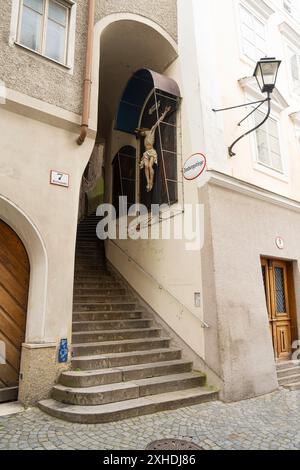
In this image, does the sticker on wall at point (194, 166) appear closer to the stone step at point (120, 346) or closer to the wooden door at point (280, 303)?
the wooden door at point (280, 303)

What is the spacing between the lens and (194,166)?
6457 mm

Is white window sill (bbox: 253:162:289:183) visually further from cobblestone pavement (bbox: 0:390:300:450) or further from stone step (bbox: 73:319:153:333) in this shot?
cobblestone pavement (bbox: 0:390:300:450)

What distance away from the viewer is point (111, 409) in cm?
428

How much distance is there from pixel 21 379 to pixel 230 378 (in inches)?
130

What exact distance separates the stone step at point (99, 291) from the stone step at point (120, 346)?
1.71 metres

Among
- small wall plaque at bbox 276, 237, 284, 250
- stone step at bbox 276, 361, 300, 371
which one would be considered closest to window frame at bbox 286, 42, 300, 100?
small wall plaque at bbox 276, 237, 284, 250

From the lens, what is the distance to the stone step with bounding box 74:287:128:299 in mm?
7358

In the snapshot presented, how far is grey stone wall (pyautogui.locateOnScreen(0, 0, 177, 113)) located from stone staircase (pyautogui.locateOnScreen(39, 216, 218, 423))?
402cm

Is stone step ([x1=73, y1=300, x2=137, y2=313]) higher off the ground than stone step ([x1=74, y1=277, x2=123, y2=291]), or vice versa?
stone step ([x1=74, y1=277, x2=123, y2=291])

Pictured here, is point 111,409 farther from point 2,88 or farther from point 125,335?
point 2,88

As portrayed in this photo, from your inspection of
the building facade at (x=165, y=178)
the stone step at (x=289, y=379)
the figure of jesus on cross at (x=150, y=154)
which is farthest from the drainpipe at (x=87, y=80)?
the stone step at (x=289, y=379)

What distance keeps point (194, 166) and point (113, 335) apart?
366 centimetres

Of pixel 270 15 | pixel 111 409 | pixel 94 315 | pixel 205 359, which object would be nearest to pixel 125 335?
pixel 94 315

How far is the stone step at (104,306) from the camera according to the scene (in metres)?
6.77
